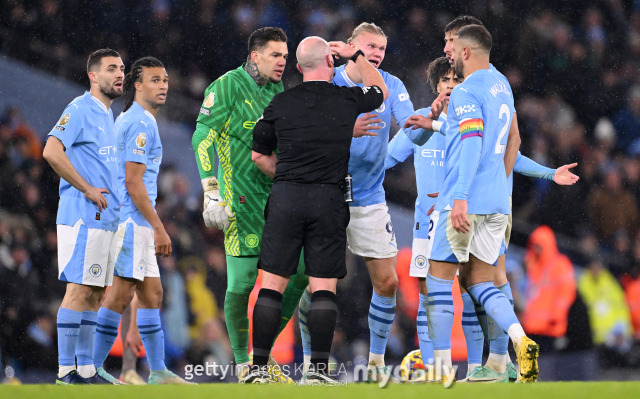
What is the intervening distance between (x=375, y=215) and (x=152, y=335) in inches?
70.4

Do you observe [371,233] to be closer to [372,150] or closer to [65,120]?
[372,150]

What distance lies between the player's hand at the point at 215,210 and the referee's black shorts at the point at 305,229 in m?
0.70

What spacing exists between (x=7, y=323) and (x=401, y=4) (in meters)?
6.27

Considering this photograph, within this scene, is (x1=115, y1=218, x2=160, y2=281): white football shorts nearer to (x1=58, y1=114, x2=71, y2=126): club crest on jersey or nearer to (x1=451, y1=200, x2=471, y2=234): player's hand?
(x1=58, y1=114, x2=71, y2=126): club crest on jersey

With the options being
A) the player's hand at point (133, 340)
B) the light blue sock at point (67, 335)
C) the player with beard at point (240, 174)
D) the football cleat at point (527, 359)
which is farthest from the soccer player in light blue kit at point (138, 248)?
the football cleat at point (527, 359)

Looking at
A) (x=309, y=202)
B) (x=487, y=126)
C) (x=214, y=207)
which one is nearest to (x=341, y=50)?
(x=487, y=126)

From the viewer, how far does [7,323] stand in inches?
367

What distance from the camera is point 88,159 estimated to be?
223 inches

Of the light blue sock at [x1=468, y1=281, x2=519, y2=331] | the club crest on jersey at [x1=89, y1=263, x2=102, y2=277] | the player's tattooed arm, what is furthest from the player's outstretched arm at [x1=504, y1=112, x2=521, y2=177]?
the club crest on jersey at [x1=89, y1=263, x2=102, y2=277]

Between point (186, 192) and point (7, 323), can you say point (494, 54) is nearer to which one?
point (186, 192)

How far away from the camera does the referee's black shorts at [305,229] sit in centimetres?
432

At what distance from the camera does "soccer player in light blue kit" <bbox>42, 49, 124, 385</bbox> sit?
538cm

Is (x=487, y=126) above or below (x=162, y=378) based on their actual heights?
above

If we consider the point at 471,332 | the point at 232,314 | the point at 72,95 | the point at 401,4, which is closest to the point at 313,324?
the point at 232,314
